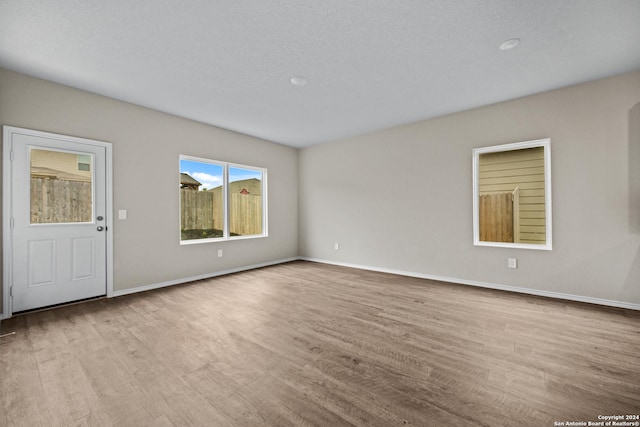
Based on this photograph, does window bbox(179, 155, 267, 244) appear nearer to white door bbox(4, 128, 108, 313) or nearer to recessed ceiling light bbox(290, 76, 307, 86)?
white door bbox(4, 128, 108, 313)

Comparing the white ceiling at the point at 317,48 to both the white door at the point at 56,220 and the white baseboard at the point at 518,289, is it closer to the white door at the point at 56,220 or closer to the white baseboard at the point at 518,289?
the white door at the point at 56,220

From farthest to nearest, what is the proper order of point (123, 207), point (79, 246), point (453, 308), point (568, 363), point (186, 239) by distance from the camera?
1. point (186, 239)
2. point (123, 207)
3. point (79, 246)
4. point (453, 308)
5. point (568, 363)

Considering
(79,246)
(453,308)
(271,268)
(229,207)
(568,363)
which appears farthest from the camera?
(271,268)

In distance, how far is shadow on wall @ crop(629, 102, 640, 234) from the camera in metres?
3.00

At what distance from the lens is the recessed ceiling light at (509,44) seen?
2.46 meters

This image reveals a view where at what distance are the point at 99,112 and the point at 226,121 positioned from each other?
1.72 metres

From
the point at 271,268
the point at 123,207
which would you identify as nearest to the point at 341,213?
the point at 271,268

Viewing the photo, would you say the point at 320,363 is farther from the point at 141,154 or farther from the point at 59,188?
the point at 141,154

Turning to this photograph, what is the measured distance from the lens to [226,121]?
4535 mm

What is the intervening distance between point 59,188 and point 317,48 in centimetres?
357

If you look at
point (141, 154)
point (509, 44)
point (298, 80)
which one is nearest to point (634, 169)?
point (509, 44)

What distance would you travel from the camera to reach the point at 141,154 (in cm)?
389

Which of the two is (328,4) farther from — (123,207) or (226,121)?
(123,207)

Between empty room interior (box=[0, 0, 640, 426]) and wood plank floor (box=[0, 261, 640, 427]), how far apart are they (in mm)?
19
